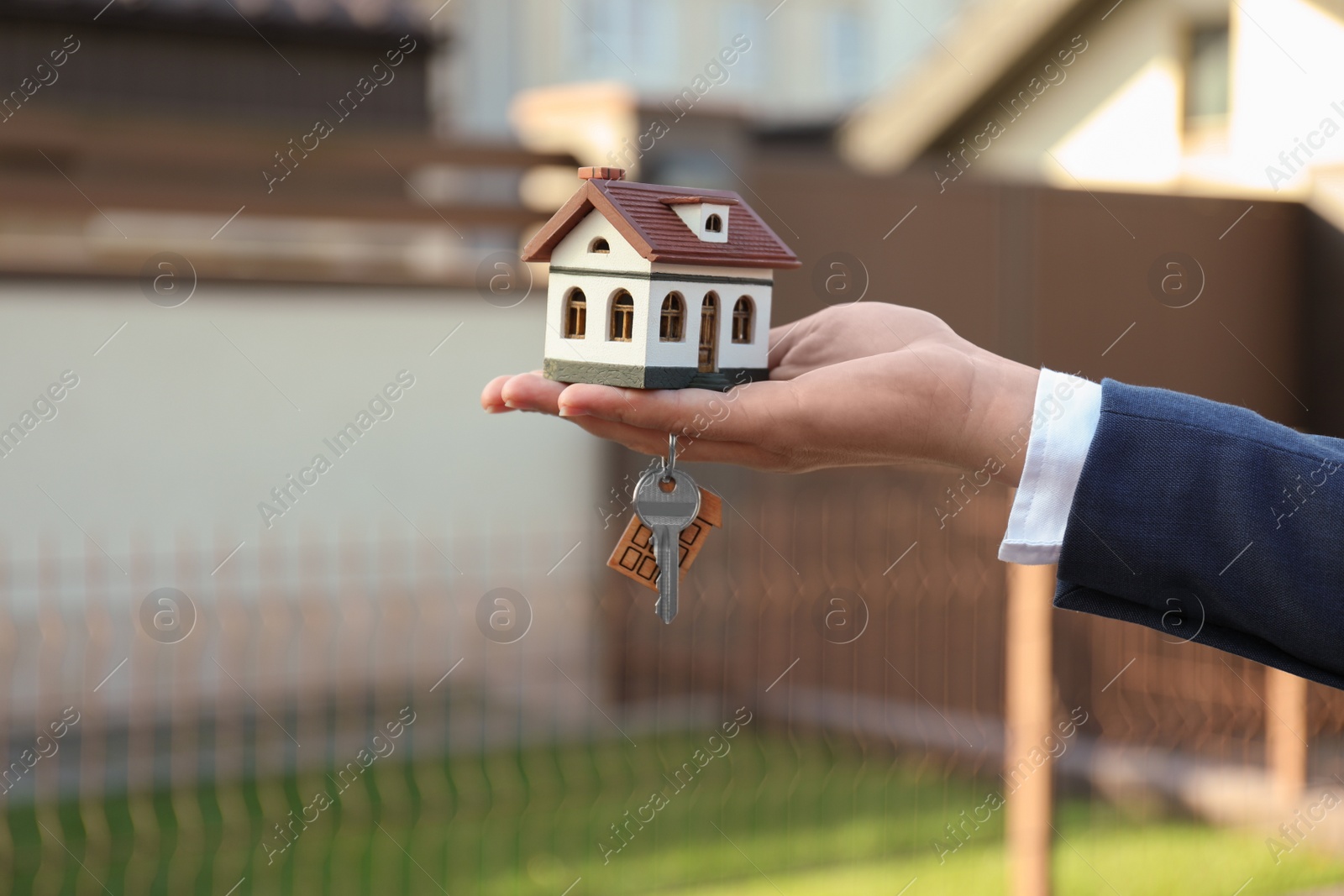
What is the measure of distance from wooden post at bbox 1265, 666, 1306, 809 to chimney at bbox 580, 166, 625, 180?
14.0 ft

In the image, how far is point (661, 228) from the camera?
207 cm

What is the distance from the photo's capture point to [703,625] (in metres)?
6.58

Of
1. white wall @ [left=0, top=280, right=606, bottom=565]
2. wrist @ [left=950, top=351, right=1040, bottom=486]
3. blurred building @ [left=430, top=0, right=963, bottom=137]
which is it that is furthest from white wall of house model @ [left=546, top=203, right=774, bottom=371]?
blurred building @ [left=430, top=0, right=963, bottom=137]

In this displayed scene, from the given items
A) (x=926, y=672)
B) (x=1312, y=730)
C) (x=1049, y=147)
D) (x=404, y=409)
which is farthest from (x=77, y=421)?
(x=1049, y=147)

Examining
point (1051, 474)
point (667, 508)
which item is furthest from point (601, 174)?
point (1051, 474)

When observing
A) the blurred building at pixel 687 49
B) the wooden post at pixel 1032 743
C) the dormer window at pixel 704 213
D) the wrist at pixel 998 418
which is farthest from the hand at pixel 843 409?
the blurred building at pixel 687 49

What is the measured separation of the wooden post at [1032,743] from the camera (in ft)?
13.7

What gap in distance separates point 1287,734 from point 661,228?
4.47 metres

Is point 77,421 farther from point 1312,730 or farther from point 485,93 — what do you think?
point 485,93

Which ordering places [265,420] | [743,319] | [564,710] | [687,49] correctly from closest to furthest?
[743,319]
[265,420]
[564,710]
[687,49]

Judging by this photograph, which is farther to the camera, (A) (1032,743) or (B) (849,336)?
(A) (1032,743)

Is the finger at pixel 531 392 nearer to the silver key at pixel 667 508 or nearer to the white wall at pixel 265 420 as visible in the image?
the silver key at pixel 667 508

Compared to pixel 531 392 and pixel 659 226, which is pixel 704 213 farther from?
pixel 531 392

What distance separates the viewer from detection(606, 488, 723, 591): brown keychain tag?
1.89 metres
